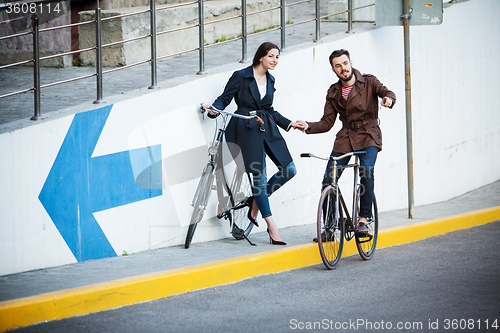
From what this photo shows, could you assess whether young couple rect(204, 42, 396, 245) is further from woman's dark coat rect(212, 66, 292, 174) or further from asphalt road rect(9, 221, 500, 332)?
asphalt road rect(9, 221, 500, 332)

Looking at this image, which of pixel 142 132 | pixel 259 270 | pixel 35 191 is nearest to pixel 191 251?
pixel 259 270

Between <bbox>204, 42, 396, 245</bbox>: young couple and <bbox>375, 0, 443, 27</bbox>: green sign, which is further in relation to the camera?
<bbox>375, 0, 443, 27</bbox>: green sign

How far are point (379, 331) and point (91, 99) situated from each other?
3.72m

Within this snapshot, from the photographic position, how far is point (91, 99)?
6562mm

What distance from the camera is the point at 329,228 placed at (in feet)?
19.8

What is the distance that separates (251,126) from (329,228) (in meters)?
1.31

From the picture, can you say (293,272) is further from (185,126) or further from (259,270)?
(185,126)

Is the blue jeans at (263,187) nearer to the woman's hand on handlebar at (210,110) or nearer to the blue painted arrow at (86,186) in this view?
the woman's hand on handlebar at (210,110)

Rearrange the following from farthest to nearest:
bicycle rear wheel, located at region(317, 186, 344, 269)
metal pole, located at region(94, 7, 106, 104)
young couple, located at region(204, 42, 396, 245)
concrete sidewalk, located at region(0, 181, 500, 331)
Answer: young couple, located at region(204, 42, 396, 245)
metal pole, located at region(94, 7, 106, 104)
bicycle rear wheel, located at region(317, 186, 344, 269)
concrete sidewalk, located at region(0, 181, 500, 331)

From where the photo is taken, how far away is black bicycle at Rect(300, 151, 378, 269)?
595cm

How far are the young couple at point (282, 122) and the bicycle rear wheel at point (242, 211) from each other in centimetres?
19

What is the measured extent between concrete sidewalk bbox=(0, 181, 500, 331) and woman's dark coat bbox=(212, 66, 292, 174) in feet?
2.98

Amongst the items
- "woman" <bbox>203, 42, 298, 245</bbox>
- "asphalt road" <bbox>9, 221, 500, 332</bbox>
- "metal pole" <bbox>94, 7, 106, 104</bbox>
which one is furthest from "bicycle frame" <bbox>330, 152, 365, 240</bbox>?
"metal pole" <bbox>94, 7, 106, 104</bbox>

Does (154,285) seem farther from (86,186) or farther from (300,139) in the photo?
(300,139)
